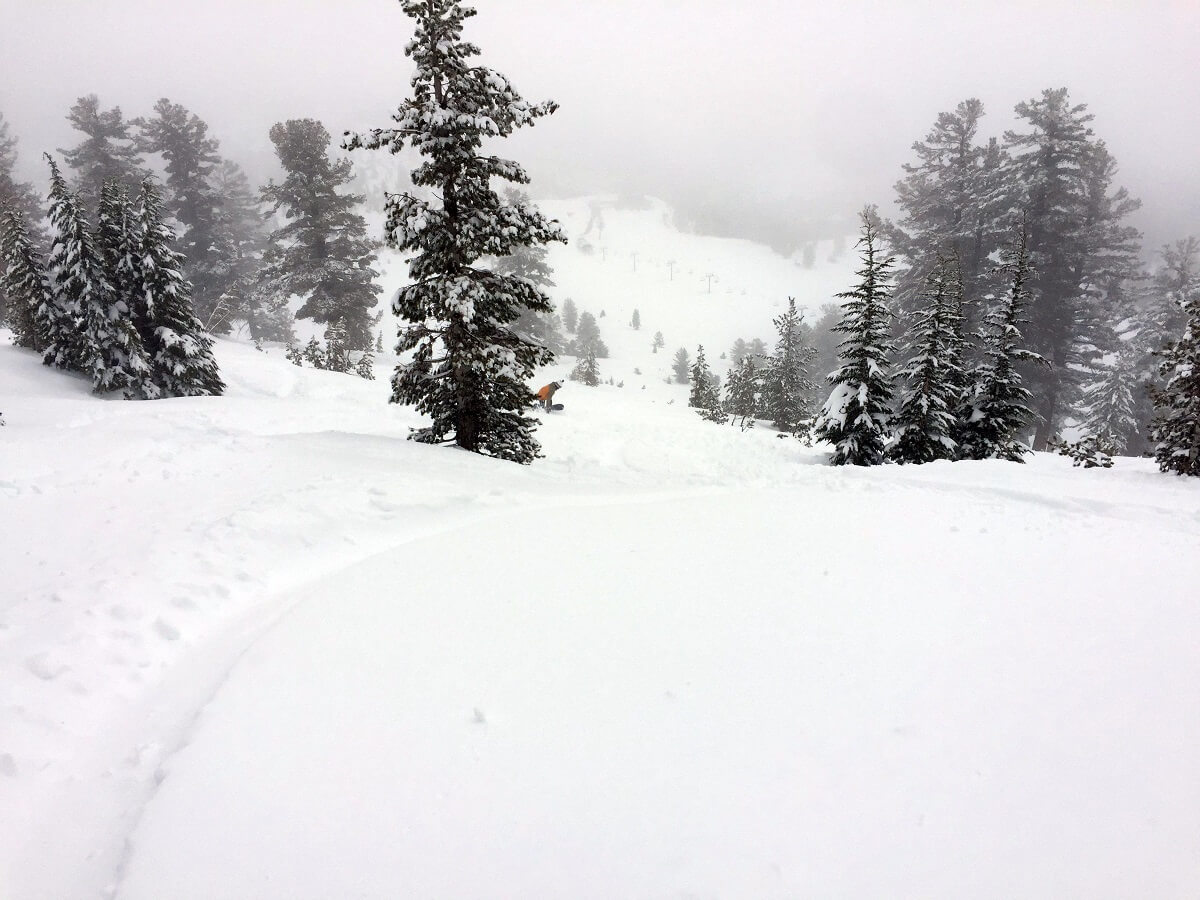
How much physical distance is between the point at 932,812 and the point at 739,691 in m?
1.15

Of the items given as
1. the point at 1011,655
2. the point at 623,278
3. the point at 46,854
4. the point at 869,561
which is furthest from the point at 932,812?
the point at 623,278

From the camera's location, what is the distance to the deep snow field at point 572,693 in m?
2.33

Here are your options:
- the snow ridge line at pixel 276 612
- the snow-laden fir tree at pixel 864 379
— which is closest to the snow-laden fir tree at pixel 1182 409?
the snow-laden fir tree at pixel 864 379

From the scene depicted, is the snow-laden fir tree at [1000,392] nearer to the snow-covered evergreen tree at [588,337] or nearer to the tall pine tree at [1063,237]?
the tall pine tree at [1063,237]

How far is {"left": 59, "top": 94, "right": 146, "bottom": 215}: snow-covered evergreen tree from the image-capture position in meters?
28.9

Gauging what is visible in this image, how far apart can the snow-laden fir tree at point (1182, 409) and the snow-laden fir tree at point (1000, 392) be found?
11.8 ft

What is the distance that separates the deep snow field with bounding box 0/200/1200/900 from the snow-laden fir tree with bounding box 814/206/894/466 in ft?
24.0

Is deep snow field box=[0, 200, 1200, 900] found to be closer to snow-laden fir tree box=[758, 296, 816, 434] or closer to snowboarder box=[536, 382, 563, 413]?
snowboarder box=[536, 382, 563, 413]

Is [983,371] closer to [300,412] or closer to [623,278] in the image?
[300,412]

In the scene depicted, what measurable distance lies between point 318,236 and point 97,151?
1582 cm

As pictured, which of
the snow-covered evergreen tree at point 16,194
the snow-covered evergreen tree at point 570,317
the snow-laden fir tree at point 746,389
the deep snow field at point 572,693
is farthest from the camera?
the snow-covered evergreen tree at point 570,317

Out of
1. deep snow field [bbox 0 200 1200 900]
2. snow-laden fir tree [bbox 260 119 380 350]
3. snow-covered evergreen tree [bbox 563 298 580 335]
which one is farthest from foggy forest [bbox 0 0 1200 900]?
snow-covered evergreen tree [bbox 563 298 580 335]

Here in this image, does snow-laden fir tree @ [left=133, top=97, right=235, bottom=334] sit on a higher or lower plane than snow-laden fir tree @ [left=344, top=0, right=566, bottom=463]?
higher

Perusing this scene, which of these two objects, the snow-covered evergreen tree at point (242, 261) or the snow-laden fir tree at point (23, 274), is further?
the snow-covered evergreen tree at point (242, 261)
